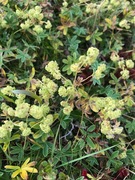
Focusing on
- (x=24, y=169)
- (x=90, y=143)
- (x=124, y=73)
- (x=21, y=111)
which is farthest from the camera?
(x=124, y=73)

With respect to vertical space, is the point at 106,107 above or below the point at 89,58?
→ below

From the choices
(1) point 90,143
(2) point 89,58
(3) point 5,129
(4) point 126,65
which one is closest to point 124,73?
(4) point 126,65

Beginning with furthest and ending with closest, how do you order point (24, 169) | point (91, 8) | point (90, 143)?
point (91, 8) < point (90, 143) < point (24, 169)

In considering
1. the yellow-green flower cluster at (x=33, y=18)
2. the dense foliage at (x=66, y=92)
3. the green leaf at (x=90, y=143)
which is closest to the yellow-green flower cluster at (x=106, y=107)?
the dense foliage at (x=66, y=92)

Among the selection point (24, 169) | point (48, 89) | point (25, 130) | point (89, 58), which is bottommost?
point (24, 169)

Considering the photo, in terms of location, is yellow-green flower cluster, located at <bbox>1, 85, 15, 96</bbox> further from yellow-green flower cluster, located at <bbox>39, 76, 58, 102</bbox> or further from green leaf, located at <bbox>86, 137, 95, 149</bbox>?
green leaf, located at <bbox>86, 137, 95, 149</bbox>

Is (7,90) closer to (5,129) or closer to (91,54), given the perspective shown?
Result: (5,129)

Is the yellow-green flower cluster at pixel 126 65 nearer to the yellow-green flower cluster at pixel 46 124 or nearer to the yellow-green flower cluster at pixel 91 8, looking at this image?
the yellow-green flower cluster at pixel 91 8

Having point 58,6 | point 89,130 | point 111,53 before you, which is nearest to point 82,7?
point 58,6

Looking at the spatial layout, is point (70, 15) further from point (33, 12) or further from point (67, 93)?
point (67, 93)

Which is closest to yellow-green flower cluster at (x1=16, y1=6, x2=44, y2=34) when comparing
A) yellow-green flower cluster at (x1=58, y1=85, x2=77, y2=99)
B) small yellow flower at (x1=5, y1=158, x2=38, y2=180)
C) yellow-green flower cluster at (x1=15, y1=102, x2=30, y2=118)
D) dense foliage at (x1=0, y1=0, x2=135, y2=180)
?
dense foliage at (x1=0, y1=0, x2=135, y2=180)
